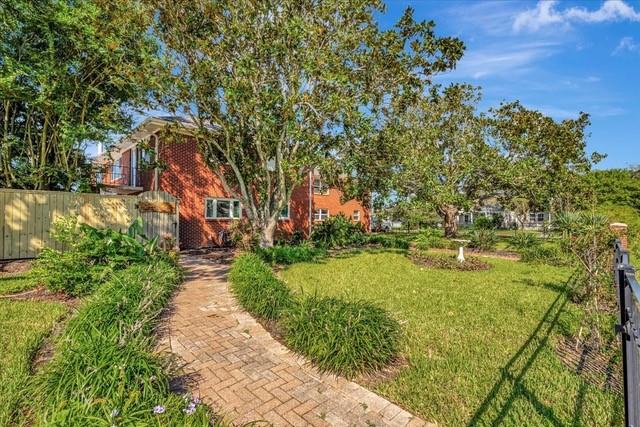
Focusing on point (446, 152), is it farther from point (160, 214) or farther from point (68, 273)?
point (68, 273)

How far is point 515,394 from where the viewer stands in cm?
326

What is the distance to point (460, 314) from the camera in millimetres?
5898

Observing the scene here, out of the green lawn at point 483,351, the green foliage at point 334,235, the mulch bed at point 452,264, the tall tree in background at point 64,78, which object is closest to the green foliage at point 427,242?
the green foliage at point 334,235

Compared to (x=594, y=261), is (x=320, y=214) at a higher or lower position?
higher

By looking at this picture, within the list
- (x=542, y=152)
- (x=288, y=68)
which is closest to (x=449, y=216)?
(x=542, y=152)

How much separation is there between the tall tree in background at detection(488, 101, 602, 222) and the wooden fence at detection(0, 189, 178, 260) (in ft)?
58.6

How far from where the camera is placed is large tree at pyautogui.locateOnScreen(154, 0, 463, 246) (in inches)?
378

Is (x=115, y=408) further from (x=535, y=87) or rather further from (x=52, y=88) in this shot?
(x=535, y=87)

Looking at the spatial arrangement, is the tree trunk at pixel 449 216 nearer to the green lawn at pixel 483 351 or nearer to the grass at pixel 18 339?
the green lawn at pixel 483 351

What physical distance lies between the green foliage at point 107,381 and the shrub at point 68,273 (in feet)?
8.02

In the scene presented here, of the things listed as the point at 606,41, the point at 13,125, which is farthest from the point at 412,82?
the point at 13,125

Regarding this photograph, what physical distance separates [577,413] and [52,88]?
14228 mm

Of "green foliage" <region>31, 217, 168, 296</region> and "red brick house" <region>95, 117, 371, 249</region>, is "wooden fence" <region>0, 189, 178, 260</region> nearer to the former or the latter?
"red brick house" <region>95, 117, 371, 249</region>

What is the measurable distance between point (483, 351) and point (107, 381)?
420cm
